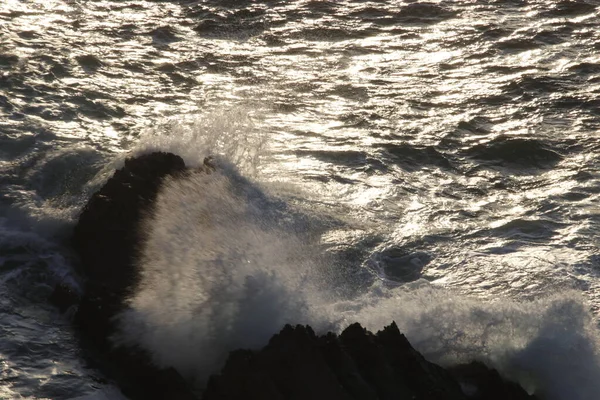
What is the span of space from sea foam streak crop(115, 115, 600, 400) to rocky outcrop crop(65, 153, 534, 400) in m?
0.15

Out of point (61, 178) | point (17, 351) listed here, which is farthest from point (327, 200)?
point (17, 351)

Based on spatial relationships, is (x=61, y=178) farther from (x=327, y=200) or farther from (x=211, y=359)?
(x=211, y=359)

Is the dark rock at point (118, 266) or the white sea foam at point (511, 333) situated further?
the white sea foam at point (511, 333)

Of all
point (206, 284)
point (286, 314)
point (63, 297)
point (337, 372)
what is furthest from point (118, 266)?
point (337, 372)

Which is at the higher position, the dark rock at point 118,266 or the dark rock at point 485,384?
the dark rock at point 118,266

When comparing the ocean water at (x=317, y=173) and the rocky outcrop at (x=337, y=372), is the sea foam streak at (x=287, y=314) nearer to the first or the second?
the ocean water at (x=317, y=173)

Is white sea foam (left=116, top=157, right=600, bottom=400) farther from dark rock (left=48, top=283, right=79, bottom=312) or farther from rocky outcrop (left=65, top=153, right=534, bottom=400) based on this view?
dark rock (left=48, top=283, right=79, bottom=312)

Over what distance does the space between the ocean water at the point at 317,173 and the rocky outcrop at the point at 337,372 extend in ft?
1.70

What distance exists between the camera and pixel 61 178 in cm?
812

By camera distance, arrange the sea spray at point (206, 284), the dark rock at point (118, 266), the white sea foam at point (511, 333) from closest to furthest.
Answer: the dark rock at point (118, 266) → the sea spray at point (206, 284) → the white sea foam at point (511, 333)

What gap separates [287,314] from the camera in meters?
5.98

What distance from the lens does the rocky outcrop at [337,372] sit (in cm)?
503

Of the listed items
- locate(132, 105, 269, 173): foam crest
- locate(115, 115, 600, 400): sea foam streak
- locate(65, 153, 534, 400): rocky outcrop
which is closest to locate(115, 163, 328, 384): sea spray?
locate(115, 115, 600, 400): sea foam streak

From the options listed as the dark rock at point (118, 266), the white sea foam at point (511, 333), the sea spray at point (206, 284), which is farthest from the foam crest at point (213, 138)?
the white sea foam at point (511, 333)
